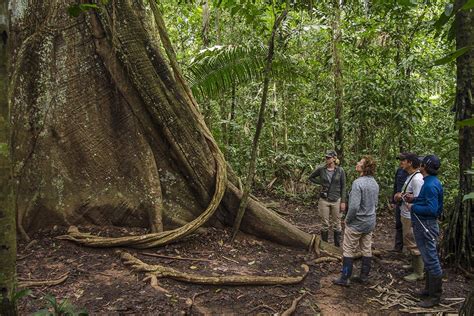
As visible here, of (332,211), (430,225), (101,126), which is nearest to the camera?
(430,225)

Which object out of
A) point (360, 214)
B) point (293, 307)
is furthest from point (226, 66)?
point (293, 307)

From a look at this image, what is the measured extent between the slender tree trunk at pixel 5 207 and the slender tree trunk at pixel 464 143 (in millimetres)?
5354

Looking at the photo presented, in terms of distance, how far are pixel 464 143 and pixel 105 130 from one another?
188 inches

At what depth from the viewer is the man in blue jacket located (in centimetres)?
453

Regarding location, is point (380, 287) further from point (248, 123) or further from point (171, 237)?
point (248, 123)

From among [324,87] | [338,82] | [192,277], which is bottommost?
[192,277]

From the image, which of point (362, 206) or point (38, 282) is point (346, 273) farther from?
point (38, 282)

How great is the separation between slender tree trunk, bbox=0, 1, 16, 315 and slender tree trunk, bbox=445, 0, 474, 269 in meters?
5.35

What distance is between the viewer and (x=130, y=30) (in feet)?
16.8

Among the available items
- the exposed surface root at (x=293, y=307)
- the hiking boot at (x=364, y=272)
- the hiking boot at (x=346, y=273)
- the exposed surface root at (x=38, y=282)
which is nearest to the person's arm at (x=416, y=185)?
the hiking boot at (x=364, y=272)

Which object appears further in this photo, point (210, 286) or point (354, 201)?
point (354, 201)

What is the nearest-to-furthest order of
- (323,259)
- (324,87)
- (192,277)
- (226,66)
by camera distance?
(192,277) < (323,259) < (226,66) < (324,87)

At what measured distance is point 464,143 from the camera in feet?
18.3

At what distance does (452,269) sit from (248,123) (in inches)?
288
